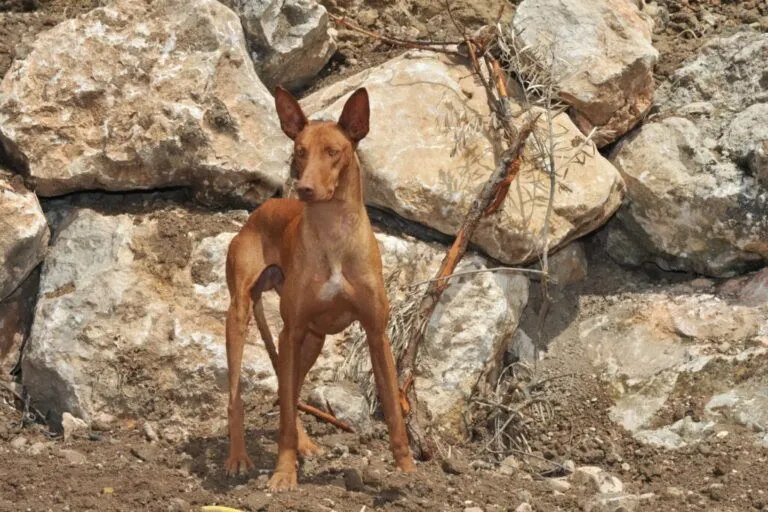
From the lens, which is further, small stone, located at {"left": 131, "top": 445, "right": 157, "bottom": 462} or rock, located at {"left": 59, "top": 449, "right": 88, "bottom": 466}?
small stone, located at {"left": 131, "top": 445, "right": 157, "bottom": 462}

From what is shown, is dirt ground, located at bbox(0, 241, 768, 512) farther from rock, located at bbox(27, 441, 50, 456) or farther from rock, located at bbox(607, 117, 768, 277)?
rock, located at bbox(607, 117, 768, 277)

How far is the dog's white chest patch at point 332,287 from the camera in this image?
21.9 feet

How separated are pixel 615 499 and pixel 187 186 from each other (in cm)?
391

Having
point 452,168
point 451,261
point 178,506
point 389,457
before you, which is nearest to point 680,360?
point 451,261

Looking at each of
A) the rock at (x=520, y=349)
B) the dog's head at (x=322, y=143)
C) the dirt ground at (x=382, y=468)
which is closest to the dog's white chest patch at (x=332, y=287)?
the dog's head at (x=322, y=143)

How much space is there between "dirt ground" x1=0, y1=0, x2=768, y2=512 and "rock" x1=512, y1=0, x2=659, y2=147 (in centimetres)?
61

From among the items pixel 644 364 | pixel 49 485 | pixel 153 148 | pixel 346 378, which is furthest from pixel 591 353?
pixel 49 485

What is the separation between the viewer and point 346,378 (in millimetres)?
8492

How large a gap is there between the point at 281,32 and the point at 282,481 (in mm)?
4182

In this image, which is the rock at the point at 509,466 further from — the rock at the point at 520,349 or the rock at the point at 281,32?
the rock at the point at 281,32

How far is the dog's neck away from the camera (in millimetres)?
6688

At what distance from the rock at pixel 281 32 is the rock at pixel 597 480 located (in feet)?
13.1

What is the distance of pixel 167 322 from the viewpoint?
27.4ft

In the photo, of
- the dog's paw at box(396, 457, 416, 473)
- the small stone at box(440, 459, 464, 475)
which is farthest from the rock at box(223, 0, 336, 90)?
the dog's paw at box(396, 457, 416, 473)
